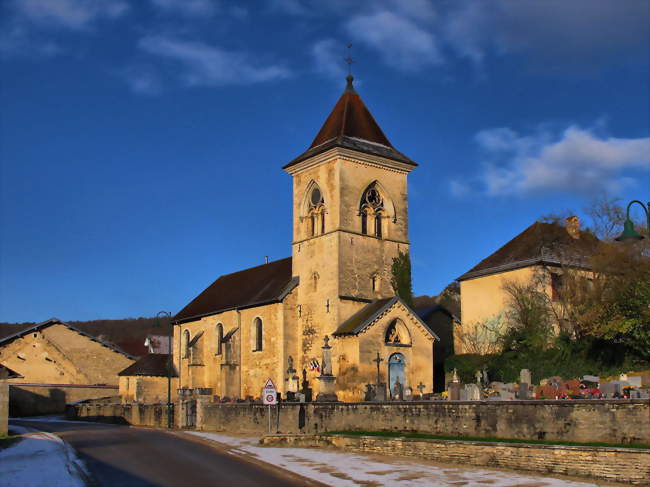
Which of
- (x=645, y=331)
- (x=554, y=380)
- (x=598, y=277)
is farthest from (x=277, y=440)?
(x=598, y=277)

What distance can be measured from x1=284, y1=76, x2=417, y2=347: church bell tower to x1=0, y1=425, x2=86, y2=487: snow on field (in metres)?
17.7

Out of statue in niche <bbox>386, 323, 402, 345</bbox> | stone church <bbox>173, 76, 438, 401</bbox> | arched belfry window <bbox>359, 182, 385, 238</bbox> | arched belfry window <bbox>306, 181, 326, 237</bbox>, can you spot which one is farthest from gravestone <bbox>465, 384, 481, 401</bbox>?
arched belfry window <bbox>306, 181, 326, 237</bbox>

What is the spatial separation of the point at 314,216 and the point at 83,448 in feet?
69.5

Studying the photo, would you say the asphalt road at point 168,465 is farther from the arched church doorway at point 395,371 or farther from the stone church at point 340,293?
the arched church doorway at point 395,371

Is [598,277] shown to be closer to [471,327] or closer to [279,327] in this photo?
[471,327]

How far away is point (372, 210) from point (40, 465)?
26.6 meters

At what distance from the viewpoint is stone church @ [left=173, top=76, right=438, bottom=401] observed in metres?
38.7

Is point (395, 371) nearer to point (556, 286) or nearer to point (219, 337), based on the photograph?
point (556, 286)

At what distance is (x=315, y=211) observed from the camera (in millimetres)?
42781

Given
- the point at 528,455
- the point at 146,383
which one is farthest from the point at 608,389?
the point at 146,383

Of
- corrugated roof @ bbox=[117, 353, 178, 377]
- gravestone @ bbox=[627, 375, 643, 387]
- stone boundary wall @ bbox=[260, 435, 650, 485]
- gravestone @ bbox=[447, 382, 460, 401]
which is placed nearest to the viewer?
stone boundary wall @ bbox=[260, 435, 650, 485]

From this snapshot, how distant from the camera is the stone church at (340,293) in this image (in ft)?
127

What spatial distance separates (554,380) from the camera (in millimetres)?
30203

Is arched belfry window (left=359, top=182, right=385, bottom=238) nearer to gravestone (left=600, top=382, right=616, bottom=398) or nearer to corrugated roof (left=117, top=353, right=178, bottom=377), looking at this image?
corrugated roof (left=117, top=353, right=178, bottom=377)
